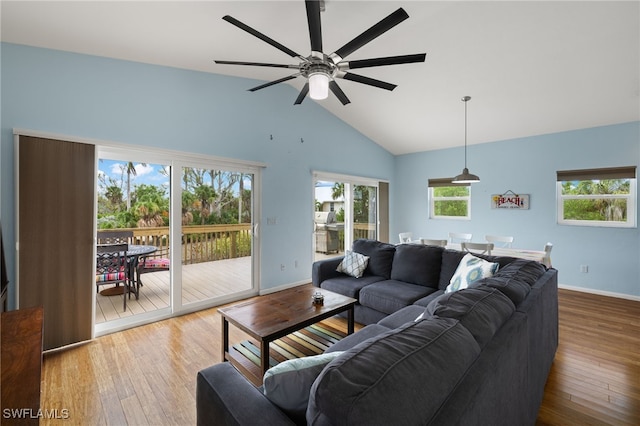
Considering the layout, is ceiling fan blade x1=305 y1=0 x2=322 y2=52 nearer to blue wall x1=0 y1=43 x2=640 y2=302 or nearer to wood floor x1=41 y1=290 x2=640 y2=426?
blue wall x1=0 y1=43 x2=640 y2=302

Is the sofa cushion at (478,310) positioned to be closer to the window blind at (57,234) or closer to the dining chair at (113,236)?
the window blind at (57,234)

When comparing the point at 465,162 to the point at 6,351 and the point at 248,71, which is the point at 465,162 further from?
the point at 6,351

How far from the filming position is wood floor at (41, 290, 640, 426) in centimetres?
188

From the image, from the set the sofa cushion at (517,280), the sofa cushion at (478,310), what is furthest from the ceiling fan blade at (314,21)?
the sofa cushion at (517,280)

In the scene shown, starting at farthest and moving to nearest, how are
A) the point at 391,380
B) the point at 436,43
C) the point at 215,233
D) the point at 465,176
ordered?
the point at 215,233 < the point at 465,176 < the point at 436,43 < the point at 391,380

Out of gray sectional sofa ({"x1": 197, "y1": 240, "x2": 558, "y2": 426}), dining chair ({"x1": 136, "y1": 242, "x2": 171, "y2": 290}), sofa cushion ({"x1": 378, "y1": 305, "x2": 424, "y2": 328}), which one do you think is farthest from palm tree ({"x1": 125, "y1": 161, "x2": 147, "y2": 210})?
sofa cushion ({"x1": 378, "y1": 305, "x2": 424, "y2": 328})

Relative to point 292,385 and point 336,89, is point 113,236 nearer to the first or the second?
point 336,89

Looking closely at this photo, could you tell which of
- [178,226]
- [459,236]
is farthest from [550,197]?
[178,226]

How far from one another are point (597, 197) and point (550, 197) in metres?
0.59

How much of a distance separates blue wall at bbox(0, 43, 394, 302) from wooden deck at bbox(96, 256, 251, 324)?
41cm

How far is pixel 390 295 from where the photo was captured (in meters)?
2.90

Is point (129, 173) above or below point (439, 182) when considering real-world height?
below

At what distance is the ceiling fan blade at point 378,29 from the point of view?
1.57 meters

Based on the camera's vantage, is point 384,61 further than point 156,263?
No
